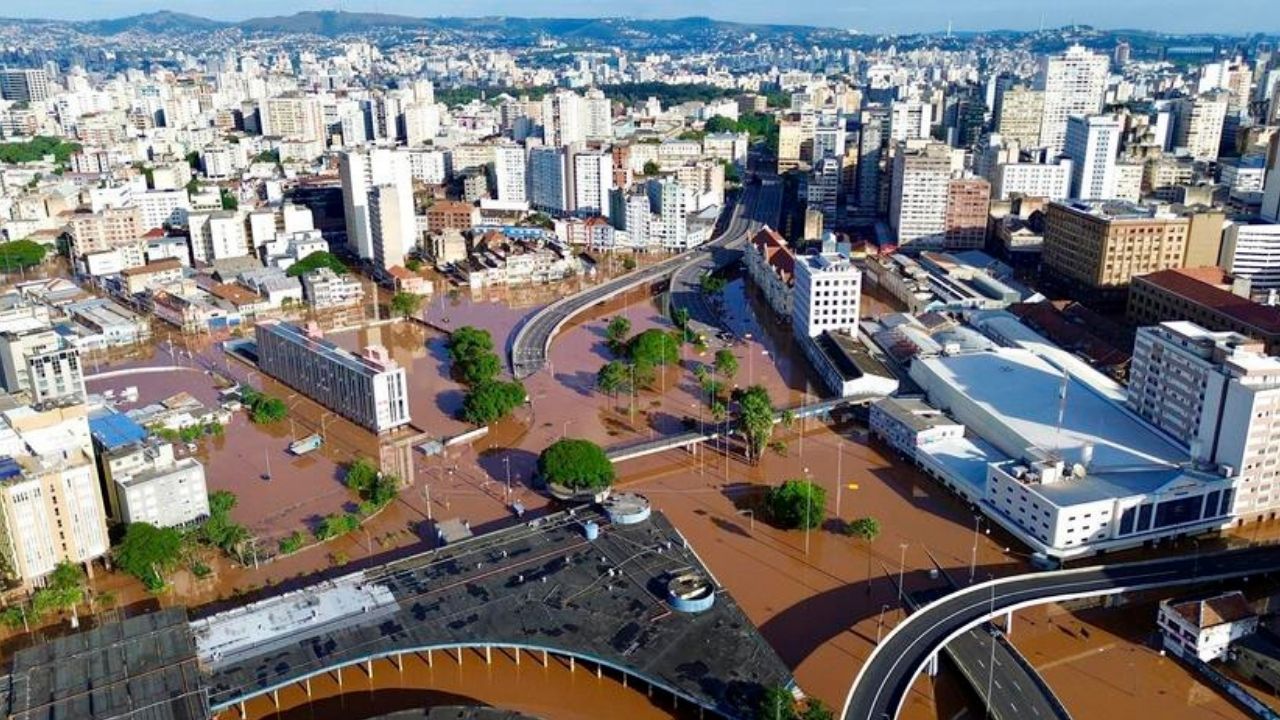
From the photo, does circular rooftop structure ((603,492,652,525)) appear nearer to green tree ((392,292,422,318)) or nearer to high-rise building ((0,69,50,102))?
green tree ((392,292,422,318))

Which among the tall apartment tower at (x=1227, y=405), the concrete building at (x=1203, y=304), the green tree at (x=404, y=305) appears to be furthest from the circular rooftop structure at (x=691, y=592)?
the green tree at (x=404, y=305)

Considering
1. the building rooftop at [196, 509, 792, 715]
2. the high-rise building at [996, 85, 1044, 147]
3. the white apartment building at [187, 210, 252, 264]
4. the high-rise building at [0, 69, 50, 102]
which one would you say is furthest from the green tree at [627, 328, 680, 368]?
the high-rise building at [0, 69, 50, 102]

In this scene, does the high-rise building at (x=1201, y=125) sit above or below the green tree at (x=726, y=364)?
above

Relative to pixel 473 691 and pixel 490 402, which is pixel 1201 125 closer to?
pixel 490 402

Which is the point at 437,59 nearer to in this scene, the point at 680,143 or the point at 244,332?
the point at 680,143

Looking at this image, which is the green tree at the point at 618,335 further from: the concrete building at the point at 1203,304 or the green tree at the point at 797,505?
the concrete building at the point at 1203,304

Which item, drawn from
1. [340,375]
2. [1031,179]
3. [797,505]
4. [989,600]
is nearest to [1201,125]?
[1031,179]

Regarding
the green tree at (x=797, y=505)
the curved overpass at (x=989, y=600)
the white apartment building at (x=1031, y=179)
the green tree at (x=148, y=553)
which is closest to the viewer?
the curved overpass at (x=989, y=600)
